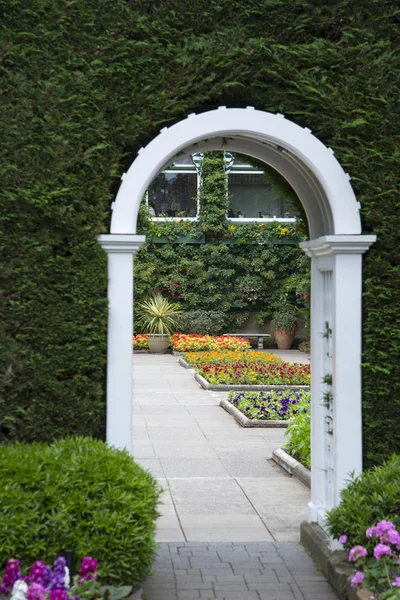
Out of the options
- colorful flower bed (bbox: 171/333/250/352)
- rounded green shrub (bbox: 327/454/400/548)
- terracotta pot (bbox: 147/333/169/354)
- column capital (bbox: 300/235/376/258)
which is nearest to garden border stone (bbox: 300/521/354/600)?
rounded green shrub (bbox: 327/454/400/548)

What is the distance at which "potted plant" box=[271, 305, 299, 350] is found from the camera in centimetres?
2448

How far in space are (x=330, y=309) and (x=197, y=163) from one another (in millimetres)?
19676

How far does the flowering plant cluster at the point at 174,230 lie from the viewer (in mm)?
25141

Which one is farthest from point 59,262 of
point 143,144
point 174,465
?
point 174,465

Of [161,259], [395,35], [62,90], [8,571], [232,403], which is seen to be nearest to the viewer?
[8,571]

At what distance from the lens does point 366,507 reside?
4.88 metres

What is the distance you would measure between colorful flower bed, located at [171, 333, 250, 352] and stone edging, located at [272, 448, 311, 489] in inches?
466

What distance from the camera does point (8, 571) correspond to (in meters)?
4.25

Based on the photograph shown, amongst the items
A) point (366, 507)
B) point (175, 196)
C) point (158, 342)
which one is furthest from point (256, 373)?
point (366, 507)

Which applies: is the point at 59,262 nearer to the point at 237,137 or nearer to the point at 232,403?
the point at 237,137

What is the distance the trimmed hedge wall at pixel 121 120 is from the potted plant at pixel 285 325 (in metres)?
18.7

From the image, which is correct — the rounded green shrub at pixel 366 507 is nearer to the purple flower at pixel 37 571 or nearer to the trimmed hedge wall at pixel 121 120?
the trimmed hedge wall at pixel 121 120

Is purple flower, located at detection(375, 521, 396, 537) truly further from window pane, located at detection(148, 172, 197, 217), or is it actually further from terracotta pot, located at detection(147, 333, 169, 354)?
window pane, located at detection(148, 172, 197, 217)

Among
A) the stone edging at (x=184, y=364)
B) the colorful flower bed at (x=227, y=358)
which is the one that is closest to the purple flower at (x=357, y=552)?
the colorful flower bed at (x=227, y=358)
